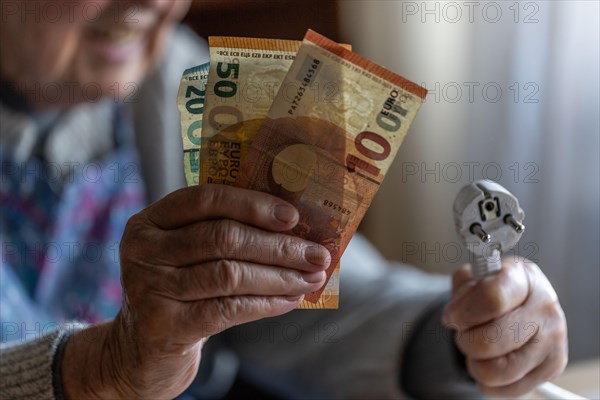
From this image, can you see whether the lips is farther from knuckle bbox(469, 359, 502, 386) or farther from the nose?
knuckle bbox(469, 359, 502, 386)

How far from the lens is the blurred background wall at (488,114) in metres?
1.26

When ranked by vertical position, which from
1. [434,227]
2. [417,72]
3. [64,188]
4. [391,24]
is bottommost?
[434,227]

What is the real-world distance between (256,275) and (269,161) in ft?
0.28

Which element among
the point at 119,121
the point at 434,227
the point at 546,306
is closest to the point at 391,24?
the point at 434,227

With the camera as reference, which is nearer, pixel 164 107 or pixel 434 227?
pixel 164 107

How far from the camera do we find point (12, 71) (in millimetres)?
1004

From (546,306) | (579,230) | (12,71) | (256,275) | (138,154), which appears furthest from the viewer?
(579,230)

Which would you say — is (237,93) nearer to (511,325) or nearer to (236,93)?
(236,93)

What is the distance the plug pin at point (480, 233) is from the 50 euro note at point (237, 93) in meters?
0.15

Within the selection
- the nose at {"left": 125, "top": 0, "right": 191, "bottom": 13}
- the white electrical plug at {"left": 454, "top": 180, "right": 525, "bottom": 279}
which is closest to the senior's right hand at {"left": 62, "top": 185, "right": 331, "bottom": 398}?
the white electrical plug at {"left": 454, "top": 180, "right": 525, "bottom": 279}

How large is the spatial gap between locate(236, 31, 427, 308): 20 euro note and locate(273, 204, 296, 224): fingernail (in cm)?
2

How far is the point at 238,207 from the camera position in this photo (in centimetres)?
51

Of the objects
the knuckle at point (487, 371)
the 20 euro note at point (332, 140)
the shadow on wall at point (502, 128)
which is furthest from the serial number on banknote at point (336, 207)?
the shadow on wall at point (502, 128)

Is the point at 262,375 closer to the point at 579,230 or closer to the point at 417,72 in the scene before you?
the point at 579,230
